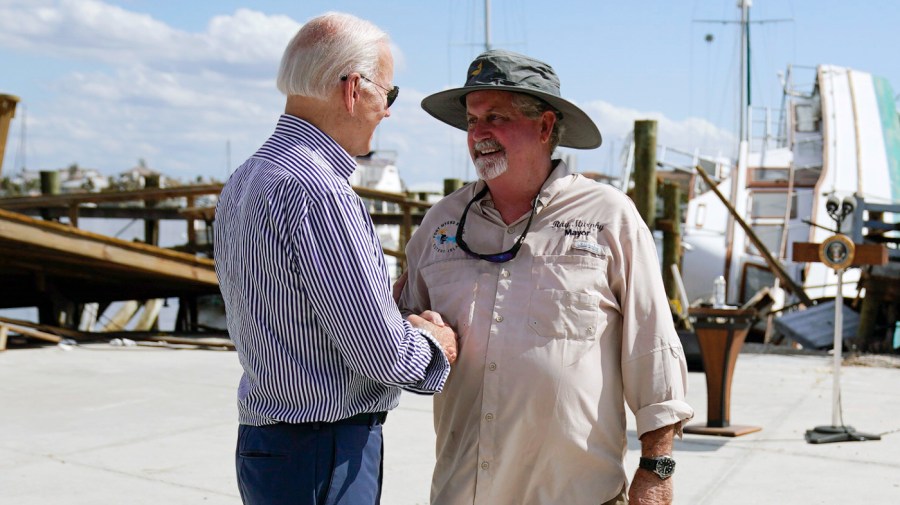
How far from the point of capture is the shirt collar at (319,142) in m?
2.51

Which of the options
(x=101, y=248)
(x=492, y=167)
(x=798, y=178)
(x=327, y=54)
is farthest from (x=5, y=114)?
(x=798, y=178)

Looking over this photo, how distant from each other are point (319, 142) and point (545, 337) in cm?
82

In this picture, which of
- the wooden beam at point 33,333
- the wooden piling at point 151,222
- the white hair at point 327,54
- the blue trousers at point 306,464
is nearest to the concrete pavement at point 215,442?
the wooden beam at point 33,333

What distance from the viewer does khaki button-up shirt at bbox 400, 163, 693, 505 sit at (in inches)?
110

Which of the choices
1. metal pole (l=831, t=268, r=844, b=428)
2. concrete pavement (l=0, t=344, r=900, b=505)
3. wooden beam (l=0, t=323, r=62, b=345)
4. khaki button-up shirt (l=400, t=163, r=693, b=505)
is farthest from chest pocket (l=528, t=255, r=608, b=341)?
wooden beam (l=0, t=323, r=62, b=345)

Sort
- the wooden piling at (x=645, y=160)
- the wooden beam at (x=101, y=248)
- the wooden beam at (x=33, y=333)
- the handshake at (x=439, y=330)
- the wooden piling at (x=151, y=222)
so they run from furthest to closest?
the wooden piling at (x=151, y=222) < the wooden piling at (x=645, y=160) < the wooden beam at (x=33, y=333) < the wooden beam at (x=101, y=248) < the handshake at (x=439, y=330)

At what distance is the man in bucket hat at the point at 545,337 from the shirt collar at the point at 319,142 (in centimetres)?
57

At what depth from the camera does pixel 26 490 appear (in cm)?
531

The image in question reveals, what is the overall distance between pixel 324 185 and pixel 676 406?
3.62 feet

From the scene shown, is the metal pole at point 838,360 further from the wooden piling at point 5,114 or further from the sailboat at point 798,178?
the sailboat at point 798,178

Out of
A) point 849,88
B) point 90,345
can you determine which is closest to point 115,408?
point 90,345

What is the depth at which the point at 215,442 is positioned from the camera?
654cm

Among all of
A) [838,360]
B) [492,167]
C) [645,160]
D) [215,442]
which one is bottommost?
[215,442]

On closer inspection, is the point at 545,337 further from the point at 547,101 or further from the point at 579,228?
the point at 547,101
